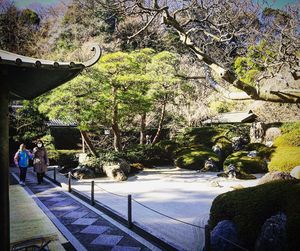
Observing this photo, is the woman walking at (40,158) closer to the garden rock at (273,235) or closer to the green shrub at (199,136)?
the garden rock at (273,235)

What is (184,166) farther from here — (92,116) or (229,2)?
(229,2)

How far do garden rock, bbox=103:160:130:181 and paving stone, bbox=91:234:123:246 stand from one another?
22.1ft

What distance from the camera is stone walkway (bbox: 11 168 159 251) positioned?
5.04 metres

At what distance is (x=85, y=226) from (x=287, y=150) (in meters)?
11.9

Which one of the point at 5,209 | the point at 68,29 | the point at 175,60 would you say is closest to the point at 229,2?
the point at 175,60

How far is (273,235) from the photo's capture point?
374 centimetres

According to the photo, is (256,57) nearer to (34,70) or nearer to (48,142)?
(48,142)

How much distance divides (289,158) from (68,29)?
23.4 m

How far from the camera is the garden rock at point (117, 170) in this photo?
40.2ft

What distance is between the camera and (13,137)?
65.8 feet

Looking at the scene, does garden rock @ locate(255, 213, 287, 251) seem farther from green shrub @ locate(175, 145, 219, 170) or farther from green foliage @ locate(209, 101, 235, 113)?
green foliage @ locate(209, 101, 235, 113)

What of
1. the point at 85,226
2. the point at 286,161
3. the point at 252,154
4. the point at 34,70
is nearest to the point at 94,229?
the point at 85,226

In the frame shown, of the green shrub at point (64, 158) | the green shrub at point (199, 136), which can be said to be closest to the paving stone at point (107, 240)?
the green shrub at point (64, 158)

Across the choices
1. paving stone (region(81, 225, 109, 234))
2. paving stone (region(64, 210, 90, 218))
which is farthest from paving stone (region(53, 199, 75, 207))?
paving stone (region(81, 225, 109, 234))
